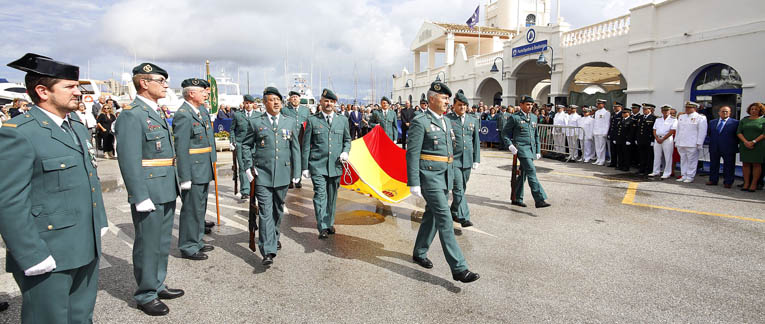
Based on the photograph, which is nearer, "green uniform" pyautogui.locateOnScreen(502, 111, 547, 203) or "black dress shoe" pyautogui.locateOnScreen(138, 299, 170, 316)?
"black dress shoe" pyautogui.locateOnScreen(138, 299, 170, 316)

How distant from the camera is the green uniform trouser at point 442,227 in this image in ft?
14.2

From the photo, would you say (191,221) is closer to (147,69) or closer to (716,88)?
(147,69)

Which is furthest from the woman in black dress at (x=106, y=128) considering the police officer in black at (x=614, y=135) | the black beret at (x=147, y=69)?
the police officer in black at (x=614, y=135)

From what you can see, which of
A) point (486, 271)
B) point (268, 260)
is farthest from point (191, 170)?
point (486, 271)

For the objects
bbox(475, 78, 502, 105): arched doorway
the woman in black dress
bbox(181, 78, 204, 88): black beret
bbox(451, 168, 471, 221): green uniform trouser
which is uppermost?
bbox(475, 78, 502, 105): arched doorway

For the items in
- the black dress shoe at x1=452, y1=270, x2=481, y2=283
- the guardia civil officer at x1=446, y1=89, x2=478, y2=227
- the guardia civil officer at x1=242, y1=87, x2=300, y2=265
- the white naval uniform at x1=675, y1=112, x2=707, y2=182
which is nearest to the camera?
the black dress shoe at x1=452, y1=270, x2=481, y2=283

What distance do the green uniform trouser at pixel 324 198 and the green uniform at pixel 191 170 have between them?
143 cm

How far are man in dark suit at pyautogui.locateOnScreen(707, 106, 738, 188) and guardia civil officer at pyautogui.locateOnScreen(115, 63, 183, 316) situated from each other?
11.5m

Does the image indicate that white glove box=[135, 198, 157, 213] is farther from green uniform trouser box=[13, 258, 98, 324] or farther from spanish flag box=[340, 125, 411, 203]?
spanish flag box=[340, 125, 411, 203]

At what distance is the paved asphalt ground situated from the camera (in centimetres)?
377

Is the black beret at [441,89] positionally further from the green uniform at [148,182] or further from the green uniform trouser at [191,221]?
the green uniform trouser at [191,221]

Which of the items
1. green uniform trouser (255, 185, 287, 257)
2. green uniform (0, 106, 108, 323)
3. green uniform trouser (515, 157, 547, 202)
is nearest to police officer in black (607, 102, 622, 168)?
green uniform trouser (515, 157, 547, 202)

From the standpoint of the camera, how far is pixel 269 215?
4992 millimetres

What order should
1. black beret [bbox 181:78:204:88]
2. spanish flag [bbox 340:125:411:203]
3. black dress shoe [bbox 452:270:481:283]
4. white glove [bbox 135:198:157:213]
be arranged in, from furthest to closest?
spanish flag [bbox 340:125:411:203] < black beret [bbox 181:78:204:88] < black dress shoe [bbox 452:270:481:283] < white glove [bbox 135:198:157:213]
